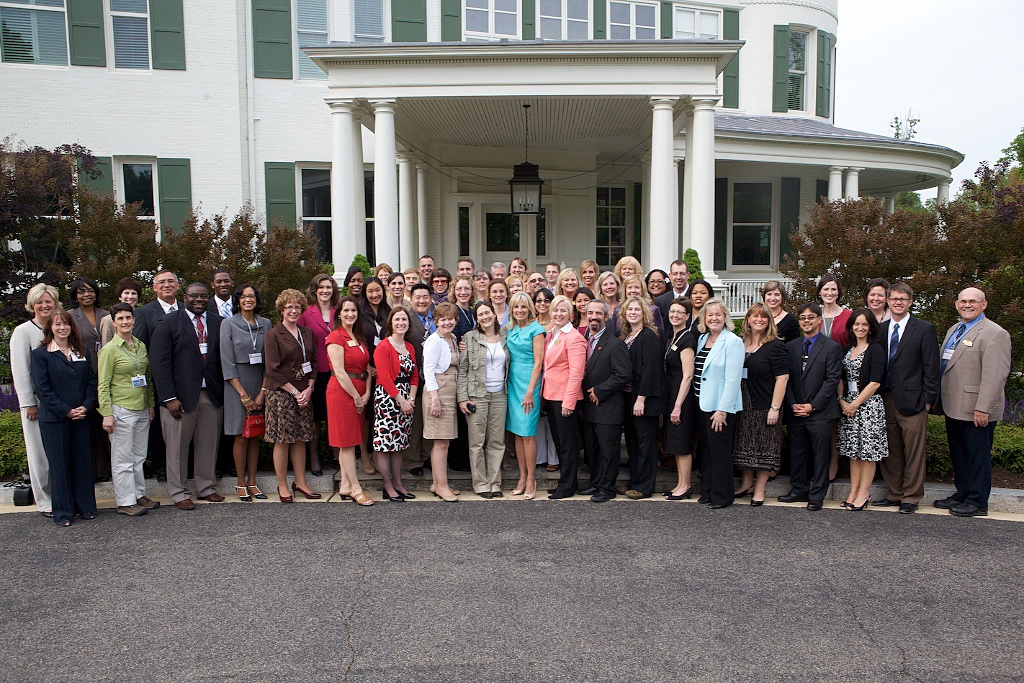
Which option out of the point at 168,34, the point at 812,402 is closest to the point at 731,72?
the point at 168,34

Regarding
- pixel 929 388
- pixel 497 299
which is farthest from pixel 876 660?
pixel 497 299

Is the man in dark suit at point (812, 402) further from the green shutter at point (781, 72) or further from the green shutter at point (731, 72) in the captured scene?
the green shutter at point (781, 72)

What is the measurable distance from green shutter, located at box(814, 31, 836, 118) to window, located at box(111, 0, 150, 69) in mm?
15503

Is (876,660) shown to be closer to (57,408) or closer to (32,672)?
(32,672)

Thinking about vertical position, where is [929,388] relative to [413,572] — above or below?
above

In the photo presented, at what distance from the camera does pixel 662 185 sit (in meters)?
11.8

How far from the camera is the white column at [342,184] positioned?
1175 centimetres

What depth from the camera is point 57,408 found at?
6094 millimetres

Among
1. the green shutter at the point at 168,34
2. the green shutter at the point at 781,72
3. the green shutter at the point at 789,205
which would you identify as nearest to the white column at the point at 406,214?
the green shutter at the point at 168,34

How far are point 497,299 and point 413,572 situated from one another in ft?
9.47

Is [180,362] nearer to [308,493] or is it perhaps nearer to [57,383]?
[57,383]

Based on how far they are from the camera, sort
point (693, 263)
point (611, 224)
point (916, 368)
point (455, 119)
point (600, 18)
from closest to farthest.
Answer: point (916, 368), point (693, 263), point (455, 119), point (600, 18), point (611, 224)

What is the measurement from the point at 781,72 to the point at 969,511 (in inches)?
582

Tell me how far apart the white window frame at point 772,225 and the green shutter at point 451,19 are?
7.36m
